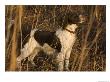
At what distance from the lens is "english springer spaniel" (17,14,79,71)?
1.44 metres

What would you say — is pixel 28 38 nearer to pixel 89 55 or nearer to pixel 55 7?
pixel 55 7

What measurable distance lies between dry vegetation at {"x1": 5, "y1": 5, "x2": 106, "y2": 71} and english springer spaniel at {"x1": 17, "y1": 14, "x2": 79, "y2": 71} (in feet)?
0.10

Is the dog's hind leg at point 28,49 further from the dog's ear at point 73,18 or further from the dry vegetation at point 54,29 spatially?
the dog's ear at point 73,18

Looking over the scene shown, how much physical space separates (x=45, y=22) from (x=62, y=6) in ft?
0.53

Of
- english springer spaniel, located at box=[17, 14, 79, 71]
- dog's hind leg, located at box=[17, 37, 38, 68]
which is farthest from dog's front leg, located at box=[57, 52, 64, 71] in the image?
dog's hind leg, located at box=[17, 37, 38, 68]

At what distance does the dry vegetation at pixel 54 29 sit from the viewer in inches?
57.0

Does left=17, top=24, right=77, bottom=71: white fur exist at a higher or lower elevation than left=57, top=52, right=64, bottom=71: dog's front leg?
higher

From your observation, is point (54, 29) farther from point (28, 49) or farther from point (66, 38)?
point (28, 49)

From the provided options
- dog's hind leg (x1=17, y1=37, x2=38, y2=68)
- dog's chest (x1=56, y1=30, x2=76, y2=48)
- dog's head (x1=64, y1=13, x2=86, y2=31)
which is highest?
dog's head (x1=64, y1=13, x2=86, y2=31)

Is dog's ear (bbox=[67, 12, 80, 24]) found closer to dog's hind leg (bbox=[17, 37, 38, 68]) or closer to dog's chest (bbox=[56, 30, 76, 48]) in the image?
dog's chest (bbox=[56, 30, 76, 48])

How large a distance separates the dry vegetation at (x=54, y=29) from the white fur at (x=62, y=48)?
3 centimetres

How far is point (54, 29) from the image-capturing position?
4.76 feet
